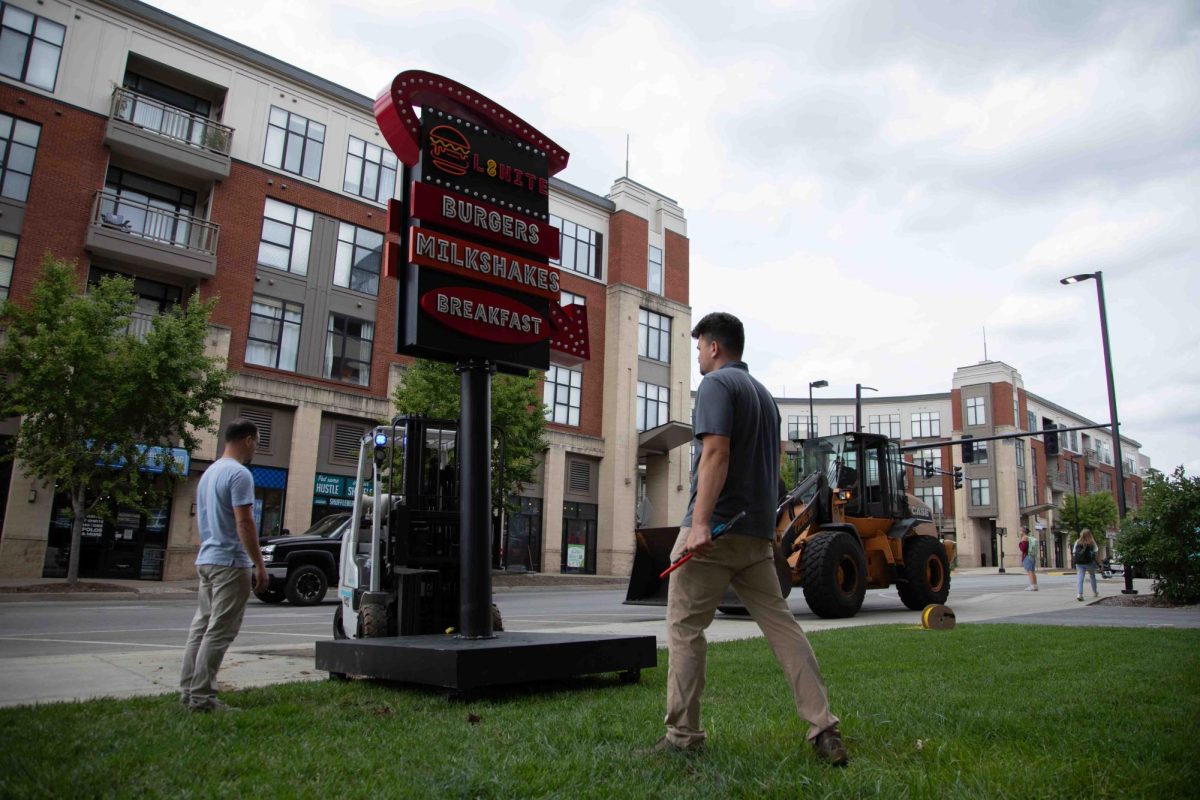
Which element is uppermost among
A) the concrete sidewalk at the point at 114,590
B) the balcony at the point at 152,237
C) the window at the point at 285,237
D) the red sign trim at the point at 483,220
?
the window at the point at 285,237

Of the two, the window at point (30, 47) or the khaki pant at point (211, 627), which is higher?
the window at point (30, 47)

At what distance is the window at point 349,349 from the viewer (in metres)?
29.2

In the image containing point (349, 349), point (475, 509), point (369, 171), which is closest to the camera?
point (475, 509)

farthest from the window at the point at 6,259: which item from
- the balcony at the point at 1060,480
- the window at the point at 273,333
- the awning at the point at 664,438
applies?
the balcony at the point at 1060,480

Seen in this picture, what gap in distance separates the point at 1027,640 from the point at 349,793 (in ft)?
27.1

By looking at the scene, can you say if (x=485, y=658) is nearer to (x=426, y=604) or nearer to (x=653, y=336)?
(x=426, y=604)

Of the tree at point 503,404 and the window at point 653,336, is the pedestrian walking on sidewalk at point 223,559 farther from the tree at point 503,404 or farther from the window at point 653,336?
the window at point 653,336

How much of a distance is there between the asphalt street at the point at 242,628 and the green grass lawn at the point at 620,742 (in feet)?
5.37

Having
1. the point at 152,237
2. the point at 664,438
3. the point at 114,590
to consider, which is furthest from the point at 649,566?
the point at 664,438

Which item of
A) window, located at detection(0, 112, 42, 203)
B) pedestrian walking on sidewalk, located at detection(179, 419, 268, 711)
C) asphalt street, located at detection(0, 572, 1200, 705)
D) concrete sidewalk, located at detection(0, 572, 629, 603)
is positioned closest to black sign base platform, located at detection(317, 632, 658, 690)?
pedestrian walking on sidewalk, located at detection(179, 419, 268, 711)

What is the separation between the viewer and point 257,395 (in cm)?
2667

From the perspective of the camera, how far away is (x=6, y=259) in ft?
74.7

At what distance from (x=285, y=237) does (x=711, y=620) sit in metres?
28.3

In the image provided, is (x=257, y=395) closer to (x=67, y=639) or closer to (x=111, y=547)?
(x=111, y=547)
